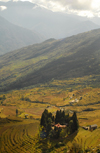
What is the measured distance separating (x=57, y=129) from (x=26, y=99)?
403ft

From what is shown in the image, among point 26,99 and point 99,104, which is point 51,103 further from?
point 99,104

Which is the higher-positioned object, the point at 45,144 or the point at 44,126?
the point at 44,126

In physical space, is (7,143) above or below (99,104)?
below

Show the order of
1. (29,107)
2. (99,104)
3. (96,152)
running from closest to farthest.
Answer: (96,152) → (99,104) → (29,107)

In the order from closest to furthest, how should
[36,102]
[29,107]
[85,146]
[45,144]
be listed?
1. [85,146]
2. [45,144]
3. [29,107]
4. [36,102]

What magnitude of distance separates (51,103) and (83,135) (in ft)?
337

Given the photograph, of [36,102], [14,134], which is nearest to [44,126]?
[14,134]

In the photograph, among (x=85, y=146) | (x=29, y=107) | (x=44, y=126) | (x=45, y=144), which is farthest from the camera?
(x=29, y=107)

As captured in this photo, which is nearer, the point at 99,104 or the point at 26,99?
the point at 99,104

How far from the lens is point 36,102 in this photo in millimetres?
184250

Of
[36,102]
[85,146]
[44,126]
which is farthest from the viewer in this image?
[36,102]

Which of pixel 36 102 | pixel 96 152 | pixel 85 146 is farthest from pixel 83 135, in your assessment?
pixel 36 102

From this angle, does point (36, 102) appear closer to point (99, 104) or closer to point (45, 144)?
point (99, 104)

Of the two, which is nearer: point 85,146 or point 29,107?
point 85,146
